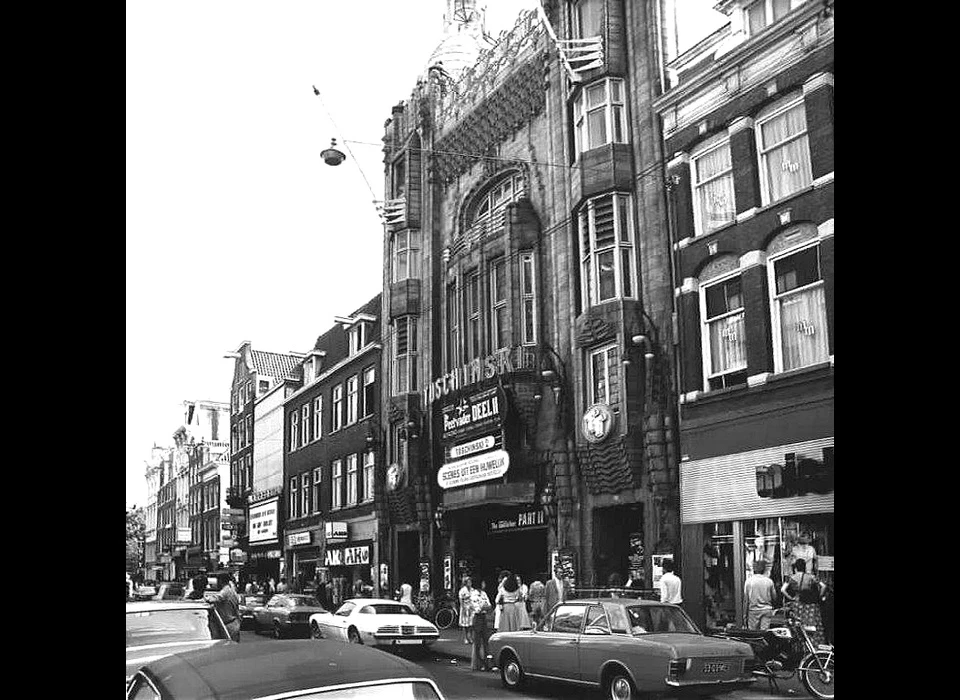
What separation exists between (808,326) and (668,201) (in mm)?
2457

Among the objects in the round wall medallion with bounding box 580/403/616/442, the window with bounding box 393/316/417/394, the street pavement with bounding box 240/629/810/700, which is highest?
the window with bounding box 393/316/417/394

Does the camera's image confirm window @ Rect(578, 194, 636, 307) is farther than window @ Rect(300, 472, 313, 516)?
Yes

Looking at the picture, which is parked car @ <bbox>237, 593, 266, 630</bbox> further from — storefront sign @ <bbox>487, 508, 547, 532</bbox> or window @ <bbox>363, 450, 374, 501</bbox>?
storefront sign @ <bbox>487, 508, 547, 532</bbox>

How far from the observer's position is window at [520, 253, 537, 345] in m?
11.2

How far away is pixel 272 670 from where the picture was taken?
4832 mm

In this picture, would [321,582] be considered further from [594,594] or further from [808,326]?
[808,326]

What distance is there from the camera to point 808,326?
8.54 meters

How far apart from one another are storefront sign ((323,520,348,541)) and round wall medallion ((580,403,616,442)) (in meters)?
2.98

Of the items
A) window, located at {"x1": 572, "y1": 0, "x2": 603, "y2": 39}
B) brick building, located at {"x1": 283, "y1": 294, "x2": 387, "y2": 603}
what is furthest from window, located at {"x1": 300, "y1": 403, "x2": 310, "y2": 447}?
window, located at {"x1": 572, "y1": 0, "x2": 603, "y2": 39}

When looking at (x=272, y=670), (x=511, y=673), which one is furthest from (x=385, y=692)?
(x=511, y=673)

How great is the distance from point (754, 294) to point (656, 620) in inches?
134

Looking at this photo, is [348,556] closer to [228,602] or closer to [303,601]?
[303,601]

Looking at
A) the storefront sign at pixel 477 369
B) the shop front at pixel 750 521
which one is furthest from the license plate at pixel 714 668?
the storefront sign at pixel 477 369
